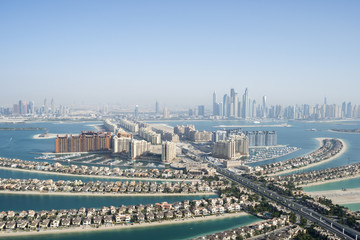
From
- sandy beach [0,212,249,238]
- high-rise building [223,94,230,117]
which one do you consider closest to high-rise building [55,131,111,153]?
sandy beach [0,212,249,238]

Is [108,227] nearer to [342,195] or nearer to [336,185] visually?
[342,195]

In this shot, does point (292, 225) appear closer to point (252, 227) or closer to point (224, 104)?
point (252, 227)

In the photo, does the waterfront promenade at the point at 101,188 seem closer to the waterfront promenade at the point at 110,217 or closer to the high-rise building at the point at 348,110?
the waterfront promenade at the point at 110,217

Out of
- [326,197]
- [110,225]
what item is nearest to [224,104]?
[326,197]

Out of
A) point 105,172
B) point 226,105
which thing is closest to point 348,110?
point 226,105

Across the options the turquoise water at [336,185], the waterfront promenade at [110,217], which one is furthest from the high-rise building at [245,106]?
the waterfront promenade at [110,217]
